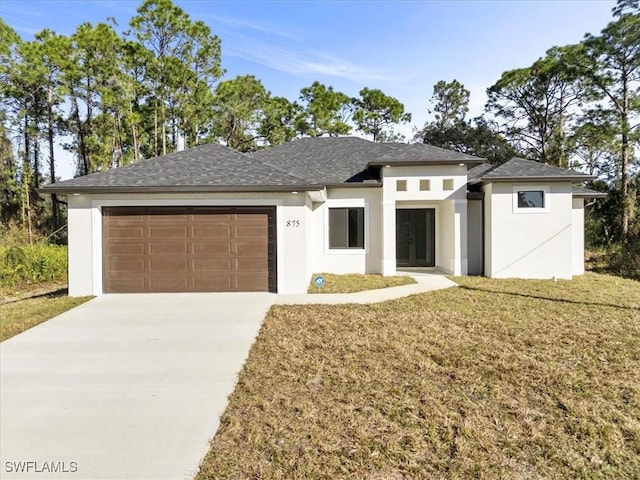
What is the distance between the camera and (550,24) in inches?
444

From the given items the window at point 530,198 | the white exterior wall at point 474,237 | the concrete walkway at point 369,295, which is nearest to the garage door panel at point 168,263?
the concrete walkway at point 369,295

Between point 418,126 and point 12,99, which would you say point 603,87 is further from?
point 12,99

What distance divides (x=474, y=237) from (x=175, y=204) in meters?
10.5

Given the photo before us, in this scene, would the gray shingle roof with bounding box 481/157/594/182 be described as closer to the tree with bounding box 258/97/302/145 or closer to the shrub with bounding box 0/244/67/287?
the shrub with bounding box 0/244/67/287

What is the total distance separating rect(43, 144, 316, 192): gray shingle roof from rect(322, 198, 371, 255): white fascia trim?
3394 mm

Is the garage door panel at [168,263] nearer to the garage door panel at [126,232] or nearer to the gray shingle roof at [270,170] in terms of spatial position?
the garage door panel at [126,232]

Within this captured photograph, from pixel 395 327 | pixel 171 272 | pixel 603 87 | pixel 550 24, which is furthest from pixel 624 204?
pixel 171 272

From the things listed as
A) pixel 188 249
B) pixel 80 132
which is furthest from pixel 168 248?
pixel 80 132

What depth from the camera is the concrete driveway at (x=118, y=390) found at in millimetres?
3074

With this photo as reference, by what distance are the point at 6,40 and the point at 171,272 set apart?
881 inches

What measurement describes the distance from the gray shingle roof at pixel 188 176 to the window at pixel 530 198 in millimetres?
7656

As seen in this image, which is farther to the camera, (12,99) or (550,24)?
(12,99)

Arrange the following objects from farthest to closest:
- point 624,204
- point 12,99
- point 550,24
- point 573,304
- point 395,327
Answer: point 12,99 < point 624,204 < point 550,24 < point 573,304 < point 395,327

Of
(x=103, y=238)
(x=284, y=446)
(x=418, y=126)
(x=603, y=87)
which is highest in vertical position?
(x=418, y=126)
